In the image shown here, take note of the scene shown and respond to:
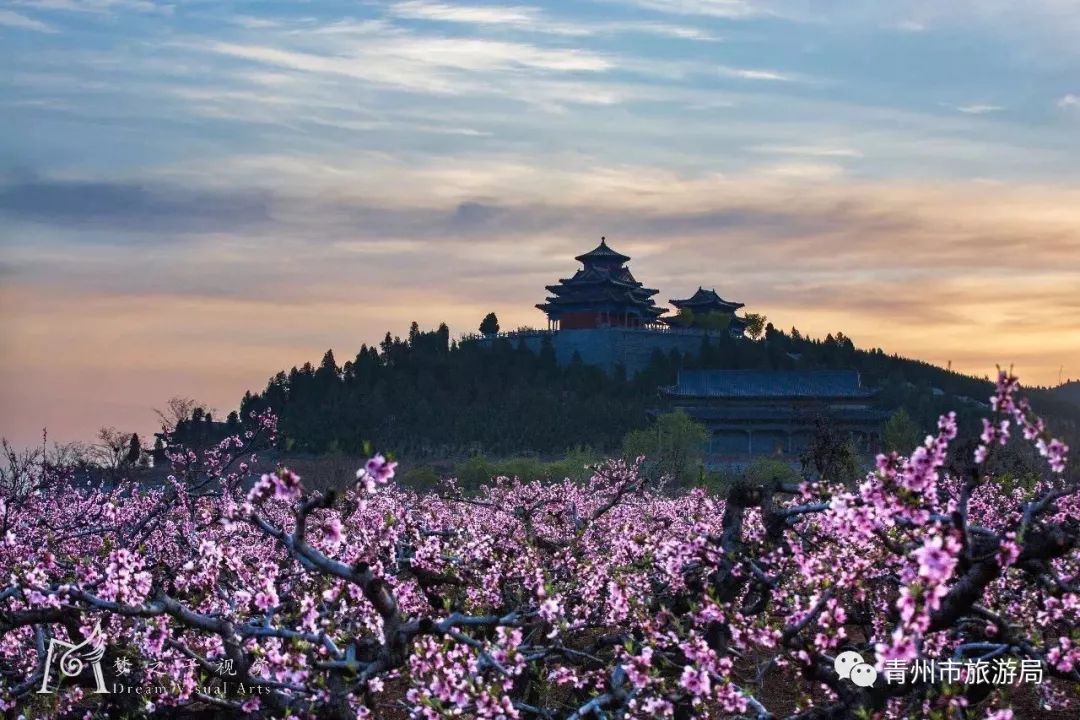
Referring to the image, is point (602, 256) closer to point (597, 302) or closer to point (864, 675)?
point (597, 302)

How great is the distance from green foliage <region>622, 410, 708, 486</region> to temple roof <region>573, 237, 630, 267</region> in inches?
1266

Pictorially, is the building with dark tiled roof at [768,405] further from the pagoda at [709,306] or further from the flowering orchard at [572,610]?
the flowering orchard at [572,610]

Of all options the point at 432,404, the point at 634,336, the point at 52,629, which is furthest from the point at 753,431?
the point at 52,629

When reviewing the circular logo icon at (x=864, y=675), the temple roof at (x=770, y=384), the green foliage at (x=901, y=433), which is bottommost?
the circular logo icon at (x=864, y=675)

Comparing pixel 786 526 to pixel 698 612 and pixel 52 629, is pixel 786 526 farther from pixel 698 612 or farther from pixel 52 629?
pixel 52 629

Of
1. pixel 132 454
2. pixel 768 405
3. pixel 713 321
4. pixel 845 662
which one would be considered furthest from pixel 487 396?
pixel 845 662

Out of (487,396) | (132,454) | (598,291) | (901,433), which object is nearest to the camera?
(132,454)

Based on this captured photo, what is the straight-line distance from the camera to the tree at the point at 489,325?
88.4 meters

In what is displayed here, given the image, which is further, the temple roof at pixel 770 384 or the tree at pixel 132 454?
the temple roof at pixel 770 384

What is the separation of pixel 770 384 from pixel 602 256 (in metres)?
24.7

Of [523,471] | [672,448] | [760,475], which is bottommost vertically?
[523,471]

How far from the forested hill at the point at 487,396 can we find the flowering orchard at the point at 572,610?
57256 mm

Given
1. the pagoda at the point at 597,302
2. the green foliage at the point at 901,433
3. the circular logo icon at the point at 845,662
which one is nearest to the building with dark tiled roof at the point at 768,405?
the green foliage at the point at 901,433

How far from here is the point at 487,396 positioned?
3191 inches
